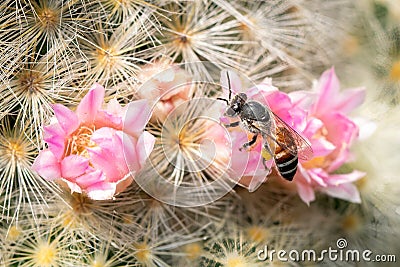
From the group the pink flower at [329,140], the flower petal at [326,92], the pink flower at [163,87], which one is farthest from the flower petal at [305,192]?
the pink flower at [163,87]

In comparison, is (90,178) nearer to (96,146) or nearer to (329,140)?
(96,146)

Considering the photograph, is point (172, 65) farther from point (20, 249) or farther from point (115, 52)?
point (20, 249)

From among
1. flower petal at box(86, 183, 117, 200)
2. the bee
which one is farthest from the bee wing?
flower petal at box(86, 183, 117, 200)

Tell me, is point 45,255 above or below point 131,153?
below

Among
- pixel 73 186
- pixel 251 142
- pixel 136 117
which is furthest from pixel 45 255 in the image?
pixel 251 142

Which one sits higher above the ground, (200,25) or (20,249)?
(200,25)

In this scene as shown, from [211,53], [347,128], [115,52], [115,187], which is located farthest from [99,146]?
[347,128]
